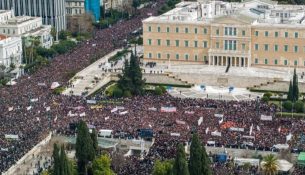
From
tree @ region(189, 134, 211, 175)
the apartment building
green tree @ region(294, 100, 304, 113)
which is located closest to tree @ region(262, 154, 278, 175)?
tree @ region(189, 134, 211, 175)

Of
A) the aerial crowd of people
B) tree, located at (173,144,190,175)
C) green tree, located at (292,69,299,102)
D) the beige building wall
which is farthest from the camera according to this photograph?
the beige building wall

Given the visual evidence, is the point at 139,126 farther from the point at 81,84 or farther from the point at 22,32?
the point at 22,32

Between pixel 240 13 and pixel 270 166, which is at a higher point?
pixel 240 13

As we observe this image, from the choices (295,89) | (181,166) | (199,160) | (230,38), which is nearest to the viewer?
(181,166)

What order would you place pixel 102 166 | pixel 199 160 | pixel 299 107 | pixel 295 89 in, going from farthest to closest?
pixel 295 89 < pixel 299 107 < pixel 102 166 < pixel 199 160

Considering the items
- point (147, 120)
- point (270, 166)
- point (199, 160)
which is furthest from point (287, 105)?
point (199, 160)

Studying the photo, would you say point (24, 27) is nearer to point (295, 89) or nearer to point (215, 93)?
point (215, 93)

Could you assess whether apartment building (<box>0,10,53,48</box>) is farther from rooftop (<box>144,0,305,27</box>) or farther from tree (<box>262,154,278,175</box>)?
tree (<box>262,154,278,175</box>)
